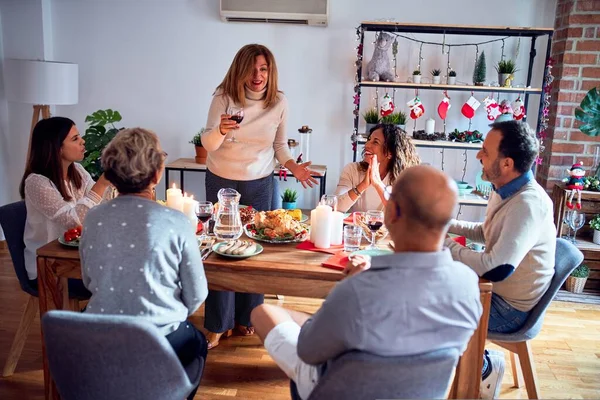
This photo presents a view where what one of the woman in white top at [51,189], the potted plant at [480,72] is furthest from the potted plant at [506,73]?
the woman in white top at [51,189]

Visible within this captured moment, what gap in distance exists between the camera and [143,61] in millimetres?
4277

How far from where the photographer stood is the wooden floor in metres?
2.33

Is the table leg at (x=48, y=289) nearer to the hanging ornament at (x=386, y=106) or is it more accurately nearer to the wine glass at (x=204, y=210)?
the wine glass at (x=204, y=210)

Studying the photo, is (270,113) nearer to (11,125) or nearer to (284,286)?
(284,286)

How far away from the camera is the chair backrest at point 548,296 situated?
6.54ft

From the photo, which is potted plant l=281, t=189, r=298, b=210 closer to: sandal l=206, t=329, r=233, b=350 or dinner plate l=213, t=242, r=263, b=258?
sandal l=206, t=329, r=233, b=350

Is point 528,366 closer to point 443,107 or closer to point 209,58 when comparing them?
point 443,107

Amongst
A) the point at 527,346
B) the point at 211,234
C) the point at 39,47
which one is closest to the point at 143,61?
the point at 39,47

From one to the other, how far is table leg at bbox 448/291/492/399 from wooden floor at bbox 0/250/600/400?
654mm

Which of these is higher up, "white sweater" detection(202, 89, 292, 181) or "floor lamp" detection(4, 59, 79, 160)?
"floor lamp" detection(4, 59, 79, 160)

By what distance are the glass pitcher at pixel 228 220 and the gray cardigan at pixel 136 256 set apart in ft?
1.59

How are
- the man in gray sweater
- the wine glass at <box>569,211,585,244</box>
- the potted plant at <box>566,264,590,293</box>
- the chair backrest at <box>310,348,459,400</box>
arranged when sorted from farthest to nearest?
the potted plant at <box>566,264,590,293</box> → the wine glass at <box>569,211,585,244</box> → the man in gray sweater → the chair backrest at <box>310,348,459,400</box>

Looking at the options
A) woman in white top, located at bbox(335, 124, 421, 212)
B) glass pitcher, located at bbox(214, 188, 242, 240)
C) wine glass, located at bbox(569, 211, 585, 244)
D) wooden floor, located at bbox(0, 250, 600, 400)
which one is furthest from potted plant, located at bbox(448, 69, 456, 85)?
glass pitcher, located at bbox(214, 188, 242, 240)

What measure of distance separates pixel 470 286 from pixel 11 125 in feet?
13.1
